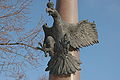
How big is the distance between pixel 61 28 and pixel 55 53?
1.42ft

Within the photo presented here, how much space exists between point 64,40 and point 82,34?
1.66 feet

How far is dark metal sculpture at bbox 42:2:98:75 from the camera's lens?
3244 millimetres

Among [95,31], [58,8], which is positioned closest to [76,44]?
[95,31]

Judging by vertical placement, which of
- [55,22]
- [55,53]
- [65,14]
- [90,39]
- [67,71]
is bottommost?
[67,71]

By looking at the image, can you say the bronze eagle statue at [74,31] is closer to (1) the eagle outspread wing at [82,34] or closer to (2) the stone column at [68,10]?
(1) the eagle outspread wing at [82,34]

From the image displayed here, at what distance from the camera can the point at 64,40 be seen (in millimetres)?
3229

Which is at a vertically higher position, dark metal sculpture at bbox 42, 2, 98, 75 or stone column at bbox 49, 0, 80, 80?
stone column at bbox 49, 0, 80, 80

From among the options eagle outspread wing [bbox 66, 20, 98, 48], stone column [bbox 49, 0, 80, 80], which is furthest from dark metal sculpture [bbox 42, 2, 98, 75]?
stone column [bbox 49, 0, 80, 80]

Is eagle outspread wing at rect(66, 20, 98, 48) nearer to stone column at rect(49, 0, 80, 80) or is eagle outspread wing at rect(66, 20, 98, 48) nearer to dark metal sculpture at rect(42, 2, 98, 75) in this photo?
dark metal sculpture at rect(42, 2, 98, 75)

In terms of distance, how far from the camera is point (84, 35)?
11.9 ft

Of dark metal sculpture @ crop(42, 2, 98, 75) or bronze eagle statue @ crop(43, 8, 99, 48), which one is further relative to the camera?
bronze eagle statue @ crop(43, 8, 99, 48)

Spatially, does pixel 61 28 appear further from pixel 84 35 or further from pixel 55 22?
pixel 84 35

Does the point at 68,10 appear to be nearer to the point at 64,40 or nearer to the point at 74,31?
the point at 74,31

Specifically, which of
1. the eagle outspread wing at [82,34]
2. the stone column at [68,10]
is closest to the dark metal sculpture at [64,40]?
the eagle outspread wing at [82,34]
